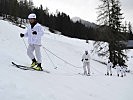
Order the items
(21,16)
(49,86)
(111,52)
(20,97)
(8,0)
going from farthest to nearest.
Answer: (8,0) → (21,16) → (111,52) → (49,86) → (20,97)

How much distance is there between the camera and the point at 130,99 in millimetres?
11781

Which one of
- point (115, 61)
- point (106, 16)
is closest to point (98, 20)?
point (106, 16)

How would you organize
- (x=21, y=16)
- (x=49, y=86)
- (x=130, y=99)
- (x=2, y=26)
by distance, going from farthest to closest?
(x=21, y=16) < (x=2, y=26) < (x=130, y=99) < (x=49, y=86)

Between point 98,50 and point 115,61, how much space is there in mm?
3809

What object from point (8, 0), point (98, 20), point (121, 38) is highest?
point (8, 0)

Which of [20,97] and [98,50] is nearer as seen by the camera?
[20,97]

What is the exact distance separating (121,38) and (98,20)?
5127 mm

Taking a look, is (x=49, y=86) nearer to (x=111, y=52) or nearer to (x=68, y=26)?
(x=111, y=52)

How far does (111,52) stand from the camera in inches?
1747

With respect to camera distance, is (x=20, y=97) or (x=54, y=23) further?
(x=54, y=23)

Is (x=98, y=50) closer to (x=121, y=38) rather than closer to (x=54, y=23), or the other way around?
(x=121, y=38)

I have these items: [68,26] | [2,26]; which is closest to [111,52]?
[2,26]

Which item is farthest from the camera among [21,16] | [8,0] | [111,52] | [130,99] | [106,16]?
[8,0]

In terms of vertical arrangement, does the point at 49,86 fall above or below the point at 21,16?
below
